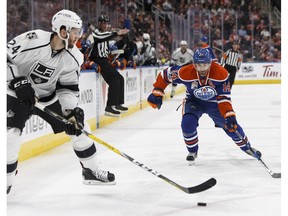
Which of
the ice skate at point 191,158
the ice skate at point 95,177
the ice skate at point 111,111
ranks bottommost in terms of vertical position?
the ice skate at point 111,111

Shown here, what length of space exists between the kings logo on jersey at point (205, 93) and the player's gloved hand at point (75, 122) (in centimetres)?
125

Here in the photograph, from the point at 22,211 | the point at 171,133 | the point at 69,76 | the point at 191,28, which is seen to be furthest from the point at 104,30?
the point at 191,28

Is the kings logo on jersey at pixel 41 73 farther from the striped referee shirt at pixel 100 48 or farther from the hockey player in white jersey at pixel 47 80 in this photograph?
the striped referee shirt at pixel 100 48

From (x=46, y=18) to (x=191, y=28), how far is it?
1038 cm

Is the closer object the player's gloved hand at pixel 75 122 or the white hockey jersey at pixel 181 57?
the player's gloved hand at pixel 75 122

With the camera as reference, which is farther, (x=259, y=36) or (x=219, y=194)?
(x=259, y=36)

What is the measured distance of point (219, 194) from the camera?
3262mm

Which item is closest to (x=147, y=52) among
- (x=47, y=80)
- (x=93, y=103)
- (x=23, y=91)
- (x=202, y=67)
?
(x=93, y=103)

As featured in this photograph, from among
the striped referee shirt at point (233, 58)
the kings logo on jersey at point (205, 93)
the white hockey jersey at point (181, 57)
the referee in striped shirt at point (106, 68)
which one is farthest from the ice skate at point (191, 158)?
the white hockey jersey at point (181, 57)

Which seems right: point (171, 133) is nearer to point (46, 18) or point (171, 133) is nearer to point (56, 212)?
point (46, 18)

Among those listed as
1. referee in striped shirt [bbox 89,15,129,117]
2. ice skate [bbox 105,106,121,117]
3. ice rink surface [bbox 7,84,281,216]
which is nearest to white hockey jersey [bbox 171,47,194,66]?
referee in striped shirt [bbox 89,15,129,117]

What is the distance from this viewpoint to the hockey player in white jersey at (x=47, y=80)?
2.95m

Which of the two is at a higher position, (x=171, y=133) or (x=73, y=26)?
(x=73, y=26)
